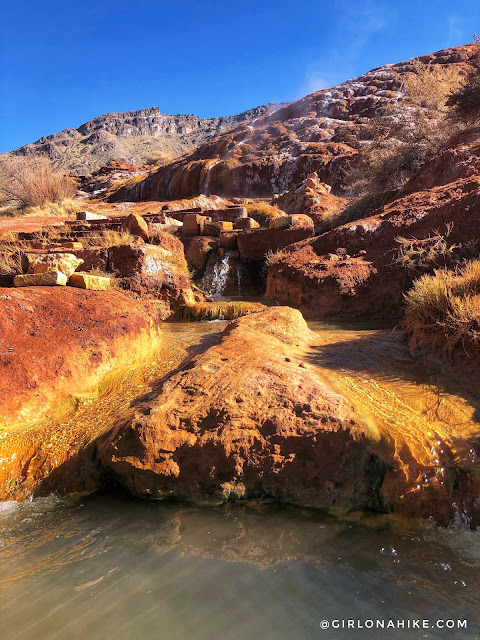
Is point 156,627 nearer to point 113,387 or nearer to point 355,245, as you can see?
point 113,387

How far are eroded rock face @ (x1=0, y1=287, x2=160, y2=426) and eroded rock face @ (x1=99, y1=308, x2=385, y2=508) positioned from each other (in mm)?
1035

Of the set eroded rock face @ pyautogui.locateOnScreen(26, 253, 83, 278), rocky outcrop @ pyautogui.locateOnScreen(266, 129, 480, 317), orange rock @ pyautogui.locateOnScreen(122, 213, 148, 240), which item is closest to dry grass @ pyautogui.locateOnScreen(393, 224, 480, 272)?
rocky outcrop @ pyautogui.locateOnScreen(266, 129, 480, 317)

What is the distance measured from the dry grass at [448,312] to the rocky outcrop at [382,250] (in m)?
2.62

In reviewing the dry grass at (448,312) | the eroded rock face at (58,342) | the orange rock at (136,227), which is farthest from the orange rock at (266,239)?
the dry grass at (448,312)

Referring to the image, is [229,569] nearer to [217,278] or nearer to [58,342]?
[58,342]

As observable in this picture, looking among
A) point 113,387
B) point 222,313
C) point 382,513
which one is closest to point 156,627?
point 382,513

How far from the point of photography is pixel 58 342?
3695 millimetres

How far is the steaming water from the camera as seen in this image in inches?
59.0

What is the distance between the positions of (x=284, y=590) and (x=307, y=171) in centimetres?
2467

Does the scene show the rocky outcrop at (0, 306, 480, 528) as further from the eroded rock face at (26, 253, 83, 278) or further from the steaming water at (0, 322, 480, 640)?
the eroded rock face at (26, 253, 83, 278)

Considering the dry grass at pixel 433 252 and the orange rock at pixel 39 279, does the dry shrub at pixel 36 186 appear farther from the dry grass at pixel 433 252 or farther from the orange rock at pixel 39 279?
the dry grass at pixel 433 252

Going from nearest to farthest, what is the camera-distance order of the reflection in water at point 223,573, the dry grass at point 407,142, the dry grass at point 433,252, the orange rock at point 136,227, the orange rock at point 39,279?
the reflection in water at point 223,573 → the orange rock at point 39,279 → the dry grass at point 433,252 → the orange rock at point 136,227 → the dry grass at point 407,142

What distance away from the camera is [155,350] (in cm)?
474

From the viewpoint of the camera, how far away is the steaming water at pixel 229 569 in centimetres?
150
